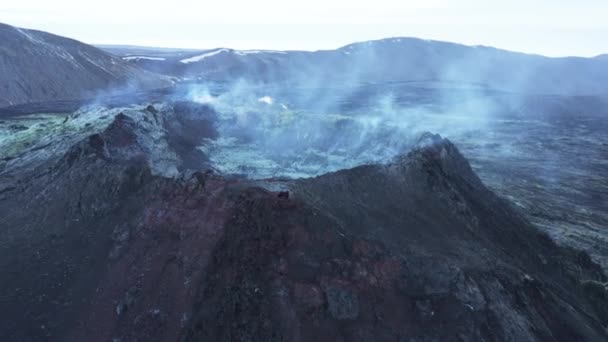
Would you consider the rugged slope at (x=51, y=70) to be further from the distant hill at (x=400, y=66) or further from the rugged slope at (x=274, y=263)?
the rugged slope at (x=274, y=263)

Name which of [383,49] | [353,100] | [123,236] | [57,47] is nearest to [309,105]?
[353,100]

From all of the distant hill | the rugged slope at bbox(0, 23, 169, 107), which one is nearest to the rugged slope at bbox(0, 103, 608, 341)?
the rugged slope at bbox(0, 23, 169, 107)

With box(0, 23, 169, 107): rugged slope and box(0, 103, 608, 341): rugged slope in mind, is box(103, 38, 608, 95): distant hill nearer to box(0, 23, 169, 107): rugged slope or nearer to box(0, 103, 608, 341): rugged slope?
box(0, 23, 169, 107): rugged slope

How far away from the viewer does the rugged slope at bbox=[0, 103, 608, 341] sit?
12.7 metres

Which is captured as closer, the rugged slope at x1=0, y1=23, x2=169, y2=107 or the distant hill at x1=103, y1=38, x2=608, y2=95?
the rugged slope at x1=0, y1=23, x2=169, y2=107

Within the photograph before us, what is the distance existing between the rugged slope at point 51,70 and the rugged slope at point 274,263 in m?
58.4

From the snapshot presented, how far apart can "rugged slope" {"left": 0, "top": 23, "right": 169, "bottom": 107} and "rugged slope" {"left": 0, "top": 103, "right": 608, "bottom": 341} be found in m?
58.4

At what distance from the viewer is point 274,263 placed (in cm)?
1341

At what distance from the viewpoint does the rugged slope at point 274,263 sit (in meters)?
12.7

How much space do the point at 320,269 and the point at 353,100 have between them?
81460mm

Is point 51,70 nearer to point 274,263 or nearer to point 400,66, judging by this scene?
point 274,263

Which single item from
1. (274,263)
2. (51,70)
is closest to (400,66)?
(51,70)

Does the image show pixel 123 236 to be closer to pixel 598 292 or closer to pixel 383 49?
pixel 598 292

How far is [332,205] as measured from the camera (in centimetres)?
1590
